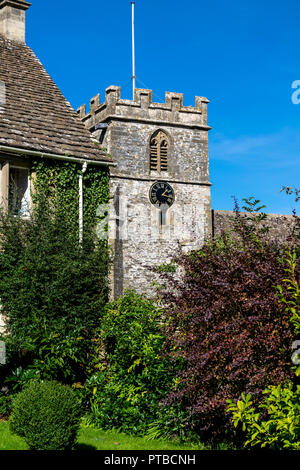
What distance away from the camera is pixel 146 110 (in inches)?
933

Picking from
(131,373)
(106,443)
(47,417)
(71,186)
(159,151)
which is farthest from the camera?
(159,151)

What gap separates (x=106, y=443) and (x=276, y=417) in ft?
11.4

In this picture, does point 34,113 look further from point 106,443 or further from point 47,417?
point 47,417

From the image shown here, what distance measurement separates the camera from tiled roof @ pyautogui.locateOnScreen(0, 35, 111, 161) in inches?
595

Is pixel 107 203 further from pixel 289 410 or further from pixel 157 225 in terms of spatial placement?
pixel 289 410

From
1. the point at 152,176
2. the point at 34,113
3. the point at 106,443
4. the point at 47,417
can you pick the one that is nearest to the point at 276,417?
the point at 47,417

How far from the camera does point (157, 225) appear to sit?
22.8m

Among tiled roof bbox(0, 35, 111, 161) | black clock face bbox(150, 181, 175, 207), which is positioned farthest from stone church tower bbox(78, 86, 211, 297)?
tiled roof bbox(0, 35, 111, 161)

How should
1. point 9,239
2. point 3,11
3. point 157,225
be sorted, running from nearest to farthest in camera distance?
point 9,239, point 3,11, point 157,225

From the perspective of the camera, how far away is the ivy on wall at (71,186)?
15008 millimetres

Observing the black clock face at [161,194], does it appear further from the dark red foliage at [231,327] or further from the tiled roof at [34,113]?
the dark red foliage at [231,327]

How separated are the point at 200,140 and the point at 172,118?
1.46m
